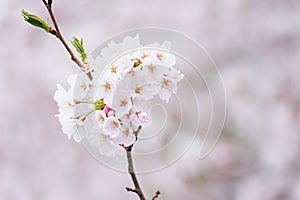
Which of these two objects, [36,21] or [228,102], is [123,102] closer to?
[36,21]

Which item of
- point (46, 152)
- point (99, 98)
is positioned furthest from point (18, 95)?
point (99, 98)

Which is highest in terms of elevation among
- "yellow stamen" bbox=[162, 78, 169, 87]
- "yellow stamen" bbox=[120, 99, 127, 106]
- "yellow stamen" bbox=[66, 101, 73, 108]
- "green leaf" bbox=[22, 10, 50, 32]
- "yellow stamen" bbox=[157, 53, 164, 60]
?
"green leaf" bbox=[22, 10, 50, 32]


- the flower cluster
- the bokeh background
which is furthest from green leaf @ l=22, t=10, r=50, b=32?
the bokeh background

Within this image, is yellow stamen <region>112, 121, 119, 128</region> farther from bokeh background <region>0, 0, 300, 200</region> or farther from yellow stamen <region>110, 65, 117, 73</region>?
bokeh background <region>0, 0, 300, 200</region>

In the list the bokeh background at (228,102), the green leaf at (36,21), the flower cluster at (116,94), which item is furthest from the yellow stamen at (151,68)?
the bokeh background at (228,102)

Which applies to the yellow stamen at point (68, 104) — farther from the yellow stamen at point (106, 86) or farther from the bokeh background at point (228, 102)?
the bokeh background at point (228, 102)

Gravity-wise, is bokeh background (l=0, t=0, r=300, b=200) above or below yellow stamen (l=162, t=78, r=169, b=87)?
above

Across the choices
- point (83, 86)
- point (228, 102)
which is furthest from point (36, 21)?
point (228, 102)
